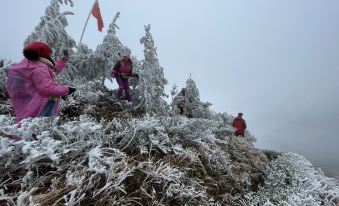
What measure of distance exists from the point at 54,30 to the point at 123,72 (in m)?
3.09

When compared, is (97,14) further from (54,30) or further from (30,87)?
(30,87)

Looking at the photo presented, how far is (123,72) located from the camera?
1095cm

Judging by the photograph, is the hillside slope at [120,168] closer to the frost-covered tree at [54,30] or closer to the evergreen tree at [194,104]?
the frost-covered tree at [54,30]

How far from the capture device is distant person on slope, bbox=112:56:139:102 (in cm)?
1091

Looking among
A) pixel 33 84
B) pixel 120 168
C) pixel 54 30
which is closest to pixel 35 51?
pixel 33 84

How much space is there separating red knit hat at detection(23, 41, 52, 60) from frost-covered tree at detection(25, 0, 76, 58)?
6989mm

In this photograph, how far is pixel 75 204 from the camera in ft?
11.9

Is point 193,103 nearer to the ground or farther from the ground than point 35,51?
farther from the ground

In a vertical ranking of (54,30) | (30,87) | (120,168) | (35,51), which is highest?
(54,30)

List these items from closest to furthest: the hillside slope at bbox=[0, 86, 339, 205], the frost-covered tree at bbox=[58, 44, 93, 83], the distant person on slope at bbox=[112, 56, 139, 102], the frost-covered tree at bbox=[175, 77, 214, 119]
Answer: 1. the hillside slope at bbox=[0, 86, 339, 205]
2. the distant person on slope at bbox=[112, 56, 139, 102]
3. the frost-covered tree at bbox=[58, 44, 93, 83]
4. the frost-covered tree at bbox=[175, 77, 214, 119]

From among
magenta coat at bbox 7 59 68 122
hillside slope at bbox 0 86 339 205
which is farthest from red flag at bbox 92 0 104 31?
magenta coat at bbox 7 59 68 122

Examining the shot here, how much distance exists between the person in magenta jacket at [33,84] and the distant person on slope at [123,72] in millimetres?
5679

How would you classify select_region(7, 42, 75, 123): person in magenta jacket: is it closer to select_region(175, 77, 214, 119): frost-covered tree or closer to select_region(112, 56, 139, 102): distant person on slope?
select_region(112, 56, 139, 102): distant person on slope

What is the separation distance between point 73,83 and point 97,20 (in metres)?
2.25
